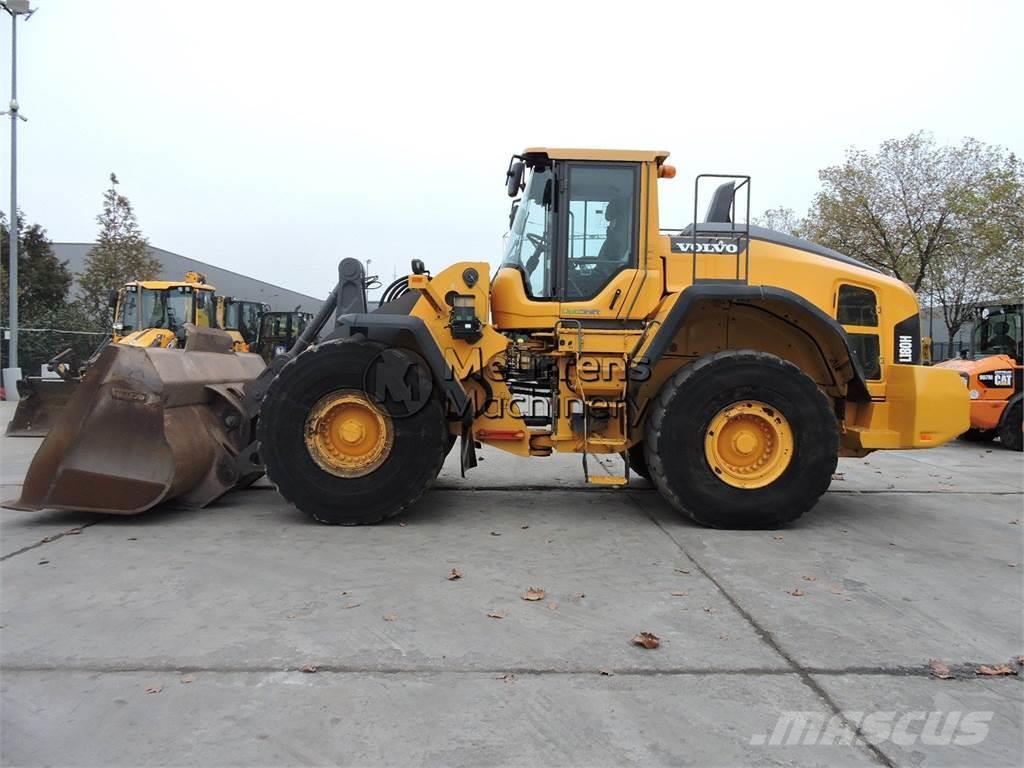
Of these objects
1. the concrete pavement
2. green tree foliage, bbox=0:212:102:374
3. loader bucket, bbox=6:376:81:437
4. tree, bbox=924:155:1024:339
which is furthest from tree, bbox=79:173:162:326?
tree, bbox=924:155:1024:339

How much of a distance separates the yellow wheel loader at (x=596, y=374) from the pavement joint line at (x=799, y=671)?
1.24m

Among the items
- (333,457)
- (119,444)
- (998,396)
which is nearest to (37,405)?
(119,444)

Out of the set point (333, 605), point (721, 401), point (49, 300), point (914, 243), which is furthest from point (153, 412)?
point (49, 300)

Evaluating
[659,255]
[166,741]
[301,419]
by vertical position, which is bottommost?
[166,741]

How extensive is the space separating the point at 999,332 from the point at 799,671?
12614 millimetres

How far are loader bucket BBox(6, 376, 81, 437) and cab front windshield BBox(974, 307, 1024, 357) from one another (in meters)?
14.8

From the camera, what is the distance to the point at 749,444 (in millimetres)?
5695

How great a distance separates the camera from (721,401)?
18.4ft

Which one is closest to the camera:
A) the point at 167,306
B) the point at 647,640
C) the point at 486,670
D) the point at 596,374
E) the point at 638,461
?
the point at 486,670

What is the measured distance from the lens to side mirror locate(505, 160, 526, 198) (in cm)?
636

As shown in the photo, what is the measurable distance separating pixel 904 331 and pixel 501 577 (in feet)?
13.8

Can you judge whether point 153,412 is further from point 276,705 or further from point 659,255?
point 659,255

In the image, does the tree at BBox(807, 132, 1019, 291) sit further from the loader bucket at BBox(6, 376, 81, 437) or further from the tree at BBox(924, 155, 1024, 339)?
the loader bucket at BBox(6, 376, 81, 437)

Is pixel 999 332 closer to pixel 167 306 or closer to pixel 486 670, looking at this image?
pixel 486 670
